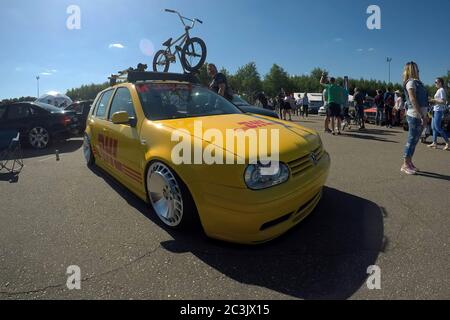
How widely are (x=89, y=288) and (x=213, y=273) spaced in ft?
3.03

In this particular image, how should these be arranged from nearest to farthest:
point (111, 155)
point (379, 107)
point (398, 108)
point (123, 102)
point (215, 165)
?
point (215, 165) → point (123, 102) → point (111, 155) → point (398, 108) → point (379, 107)

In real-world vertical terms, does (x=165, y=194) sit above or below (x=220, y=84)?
below

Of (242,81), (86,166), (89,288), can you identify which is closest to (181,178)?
(89,288)

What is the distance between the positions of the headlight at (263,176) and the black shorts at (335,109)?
773cm

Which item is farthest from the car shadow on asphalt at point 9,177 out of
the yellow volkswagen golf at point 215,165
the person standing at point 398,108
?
the person standing at point 398,108

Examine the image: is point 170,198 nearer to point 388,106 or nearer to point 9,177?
point 9,177

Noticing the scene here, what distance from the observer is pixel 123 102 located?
3984 mm

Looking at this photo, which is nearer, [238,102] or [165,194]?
[165,194]

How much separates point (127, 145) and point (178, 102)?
31.4 inches

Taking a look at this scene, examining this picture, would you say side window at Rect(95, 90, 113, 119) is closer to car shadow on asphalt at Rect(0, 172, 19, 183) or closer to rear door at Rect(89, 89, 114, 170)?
rear door at Rect(89, 89, 114, 170)

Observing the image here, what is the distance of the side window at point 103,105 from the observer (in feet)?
15.1

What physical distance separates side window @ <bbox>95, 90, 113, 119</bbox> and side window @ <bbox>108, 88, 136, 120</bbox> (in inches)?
12.3

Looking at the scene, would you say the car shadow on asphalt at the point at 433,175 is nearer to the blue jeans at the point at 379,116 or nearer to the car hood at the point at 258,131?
the car hood at the point at 258,131

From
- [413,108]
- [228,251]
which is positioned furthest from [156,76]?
[413,108]
